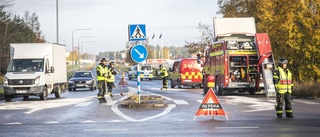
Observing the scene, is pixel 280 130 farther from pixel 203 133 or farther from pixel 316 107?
pixel 316 107

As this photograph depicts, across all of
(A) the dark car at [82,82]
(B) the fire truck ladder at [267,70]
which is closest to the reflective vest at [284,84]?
(B) the fire truck ladder at [267,70]

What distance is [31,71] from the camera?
29.8 meters

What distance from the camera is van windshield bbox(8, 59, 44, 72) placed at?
2973 centimetres

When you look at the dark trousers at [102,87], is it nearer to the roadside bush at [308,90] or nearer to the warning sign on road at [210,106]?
the roadside bush at [308,90]

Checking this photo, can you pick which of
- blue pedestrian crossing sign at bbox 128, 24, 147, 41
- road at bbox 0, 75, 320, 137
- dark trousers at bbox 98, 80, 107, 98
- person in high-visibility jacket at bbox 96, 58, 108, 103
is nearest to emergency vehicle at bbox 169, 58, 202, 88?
person in high-visibility jacket at bbox 96, 58, 108, 103

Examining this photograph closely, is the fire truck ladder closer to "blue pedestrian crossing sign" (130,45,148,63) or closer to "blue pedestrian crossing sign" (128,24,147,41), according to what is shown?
"blue pedestrian crossing sign" (130,45,148,63)

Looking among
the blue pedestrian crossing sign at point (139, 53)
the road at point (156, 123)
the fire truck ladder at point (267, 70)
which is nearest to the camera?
the road at point (156, 123)

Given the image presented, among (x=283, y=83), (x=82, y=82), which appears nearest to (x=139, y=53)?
(x=283, y=83)

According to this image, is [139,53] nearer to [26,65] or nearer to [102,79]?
[102,79]

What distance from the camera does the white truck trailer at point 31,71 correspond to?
94.7 feet

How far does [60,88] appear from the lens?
33406 millimetres

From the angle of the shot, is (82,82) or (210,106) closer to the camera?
(210,106)

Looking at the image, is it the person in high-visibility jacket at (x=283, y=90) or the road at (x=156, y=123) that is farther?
the person in high-visibility jacket at (x=283, y=90)

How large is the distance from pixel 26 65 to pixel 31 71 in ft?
1.31
